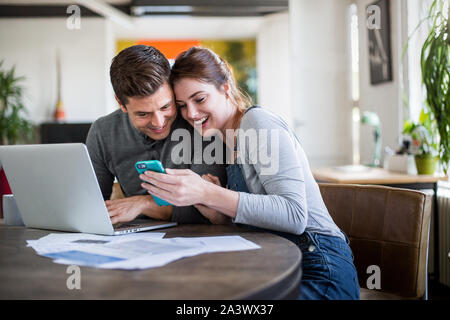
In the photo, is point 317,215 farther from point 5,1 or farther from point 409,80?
point 5,1

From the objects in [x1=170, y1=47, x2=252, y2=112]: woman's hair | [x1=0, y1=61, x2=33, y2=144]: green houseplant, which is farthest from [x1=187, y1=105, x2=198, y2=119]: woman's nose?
[x1=0, y1=61, x2=33, y2=144]: green houseplant

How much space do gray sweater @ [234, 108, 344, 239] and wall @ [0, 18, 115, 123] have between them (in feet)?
19.5

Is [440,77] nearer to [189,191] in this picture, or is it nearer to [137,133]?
[137,133]

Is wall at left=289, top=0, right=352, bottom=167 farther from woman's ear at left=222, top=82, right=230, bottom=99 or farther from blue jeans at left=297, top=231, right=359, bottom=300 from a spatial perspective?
blue jeans at left=297, top=231, right=359, bottom=300

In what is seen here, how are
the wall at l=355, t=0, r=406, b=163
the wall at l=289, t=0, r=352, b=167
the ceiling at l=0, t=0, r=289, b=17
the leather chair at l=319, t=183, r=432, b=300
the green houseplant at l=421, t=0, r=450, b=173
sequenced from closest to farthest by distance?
1. the leather chair at l=319, t=183, r=432, b=300
2. the green houseplant at l=421, t=0, r=450, b=173
3. the wall at l=355, t=0, r=406, b=163
4. the wall at l=289, t=0, r=352, b=167
5. the ceiling at l=0, t=0, r=289, b=17

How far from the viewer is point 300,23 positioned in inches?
206

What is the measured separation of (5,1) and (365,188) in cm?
675

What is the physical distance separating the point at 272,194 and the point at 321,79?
415 centimetres

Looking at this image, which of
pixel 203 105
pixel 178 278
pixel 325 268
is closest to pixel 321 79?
pixel 203 105

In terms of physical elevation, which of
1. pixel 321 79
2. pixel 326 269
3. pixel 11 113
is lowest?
pixel 326 269

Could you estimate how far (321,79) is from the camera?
523cm

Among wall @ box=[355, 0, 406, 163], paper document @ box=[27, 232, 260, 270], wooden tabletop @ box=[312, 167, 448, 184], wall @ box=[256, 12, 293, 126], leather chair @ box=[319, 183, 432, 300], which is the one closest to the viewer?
paper document @ box=[27, 232, 260, 270]

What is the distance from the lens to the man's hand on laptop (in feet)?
5.02
